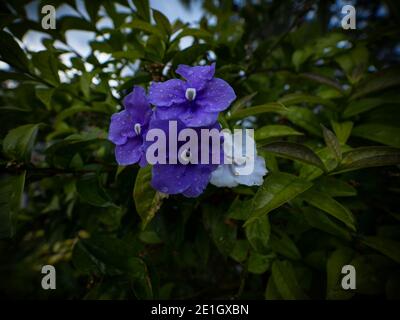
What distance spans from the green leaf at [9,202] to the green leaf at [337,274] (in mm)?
673

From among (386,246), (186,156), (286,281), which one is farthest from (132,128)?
(386,246)

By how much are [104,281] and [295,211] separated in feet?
1.64

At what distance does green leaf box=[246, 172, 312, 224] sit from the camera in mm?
549

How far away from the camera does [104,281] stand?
2.55 ft

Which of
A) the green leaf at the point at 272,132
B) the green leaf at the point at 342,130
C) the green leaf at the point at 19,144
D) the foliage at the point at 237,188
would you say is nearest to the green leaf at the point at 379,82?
the foliage at the point at 237,188

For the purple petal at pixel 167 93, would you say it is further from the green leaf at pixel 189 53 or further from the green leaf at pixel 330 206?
the green leaf at pixel 330 206

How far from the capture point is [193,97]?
565 mm

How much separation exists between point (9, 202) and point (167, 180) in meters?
0.33

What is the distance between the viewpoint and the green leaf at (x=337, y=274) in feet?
2.29

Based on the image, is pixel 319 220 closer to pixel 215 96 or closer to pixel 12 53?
pixel 215 96

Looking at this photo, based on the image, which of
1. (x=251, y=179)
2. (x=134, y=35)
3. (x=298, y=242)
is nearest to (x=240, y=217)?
(x=251, y=179)

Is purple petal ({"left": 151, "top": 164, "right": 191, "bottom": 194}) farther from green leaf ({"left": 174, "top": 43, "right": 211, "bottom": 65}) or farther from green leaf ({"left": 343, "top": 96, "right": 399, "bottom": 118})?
green leaf ({"left": 343, "top": 96, "right": 399, "bottom": 118})

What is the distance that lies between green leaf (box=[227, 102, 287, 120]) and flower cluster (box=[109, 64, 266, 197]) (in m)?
0.10
